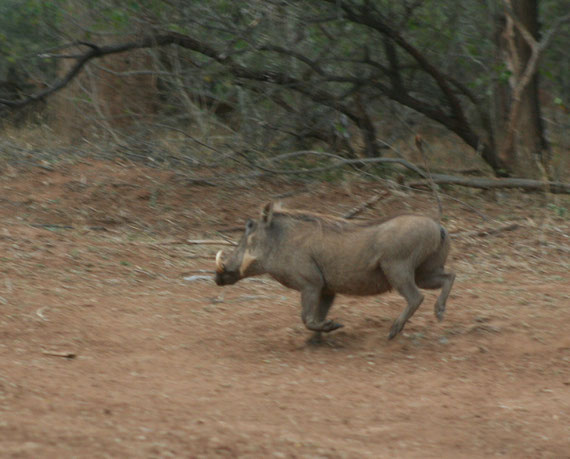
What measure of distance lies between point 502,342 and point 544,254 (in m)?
2.63

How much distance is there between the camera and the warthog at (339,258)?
5023 mm

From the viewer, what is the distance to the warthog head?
527cm

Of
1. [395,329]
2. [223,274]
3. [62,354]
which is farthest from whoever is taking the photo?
[223,274]

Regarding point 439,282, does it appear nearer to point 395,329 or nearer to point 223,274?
point 395,329

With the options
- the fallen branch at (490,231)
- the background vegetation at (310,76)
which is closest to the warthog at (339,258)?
the fallen branch at (490,231)

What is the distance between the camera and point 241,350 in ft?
16.4

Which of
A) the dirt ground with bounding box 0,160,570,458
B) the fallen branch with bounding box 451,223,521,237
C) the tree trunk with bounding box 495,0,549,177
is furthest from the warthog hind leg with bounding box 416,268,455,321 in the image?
the tree trunk with bounding box 495,0,549,177

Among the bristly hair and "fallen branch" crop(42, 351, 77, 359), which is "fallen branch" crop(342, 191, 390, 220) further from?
"fallen branch" crop(42, 351, 77, 359)

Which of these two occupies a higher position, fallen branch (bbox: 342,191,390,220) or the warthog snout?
the warthog snout

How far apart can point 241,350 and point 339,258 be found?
2.47 ft

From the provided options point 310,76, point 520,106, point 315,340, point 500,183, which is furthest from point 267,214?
point 520,106

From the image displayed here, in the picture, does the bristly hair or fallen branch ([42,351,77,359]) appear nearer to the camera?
fallen branch ([42,351,77,359])

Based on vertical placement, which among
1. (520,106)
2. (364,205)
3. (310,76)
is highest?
(520,106)

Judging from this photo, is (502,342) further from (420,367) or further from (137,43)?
(137,43)
